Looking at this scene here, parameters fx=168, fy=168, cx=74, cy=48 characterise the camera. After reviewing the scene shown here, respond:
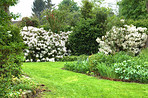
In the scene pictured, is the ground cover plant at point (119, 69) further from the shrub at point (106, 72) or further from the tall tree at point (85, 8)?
the tall tree at point (85, 8)

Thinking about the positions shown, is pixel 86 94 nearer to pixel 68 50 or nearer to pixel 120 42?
pixel 120 42

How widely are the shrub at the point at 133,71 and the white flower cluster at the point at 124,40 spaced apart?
397 cm

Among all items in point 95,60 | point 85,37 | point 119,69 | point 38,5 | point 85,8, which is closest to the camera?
point 119,69

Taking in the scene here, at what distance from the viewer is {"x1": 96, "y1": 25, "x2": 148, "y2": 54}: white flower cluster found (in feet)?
32.9

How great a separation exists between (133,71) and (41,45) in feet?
24.6

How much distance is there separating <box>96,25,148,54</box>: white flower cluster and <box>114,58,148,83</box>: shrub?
3.97 m

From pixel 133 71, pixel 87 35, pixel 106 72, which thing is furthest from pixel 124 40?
pixel 133 71

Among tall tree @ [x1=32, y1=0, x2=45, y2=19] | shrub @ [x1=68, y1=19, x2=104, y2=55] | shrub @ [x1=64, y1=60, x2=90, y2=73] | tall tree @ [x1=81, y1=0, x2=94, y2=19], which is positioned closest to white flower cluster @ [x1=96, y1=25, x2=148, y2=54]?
shrub @ [x1=68, y1=19, x2=104, y2=55]

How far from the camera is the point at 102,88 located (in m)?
4.75

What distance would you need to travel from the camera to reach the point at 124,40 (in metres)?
10.7

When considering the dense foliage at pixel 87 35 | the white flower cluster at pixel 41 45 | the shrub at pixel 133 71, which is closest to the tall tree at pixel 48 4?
the dense foliage at pixel 87 35

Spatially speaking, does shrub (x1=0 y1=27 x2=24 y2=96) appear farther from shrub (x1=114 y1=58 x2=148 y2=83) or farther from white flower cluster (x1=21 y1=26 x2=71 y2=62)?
white flower cluster (x1=21 y1=26 x2=71 y2=62)

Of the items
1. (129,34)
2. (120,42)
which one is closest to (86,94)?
(120,42)

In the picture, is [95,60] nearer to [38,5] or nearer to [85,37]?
[85,37]
